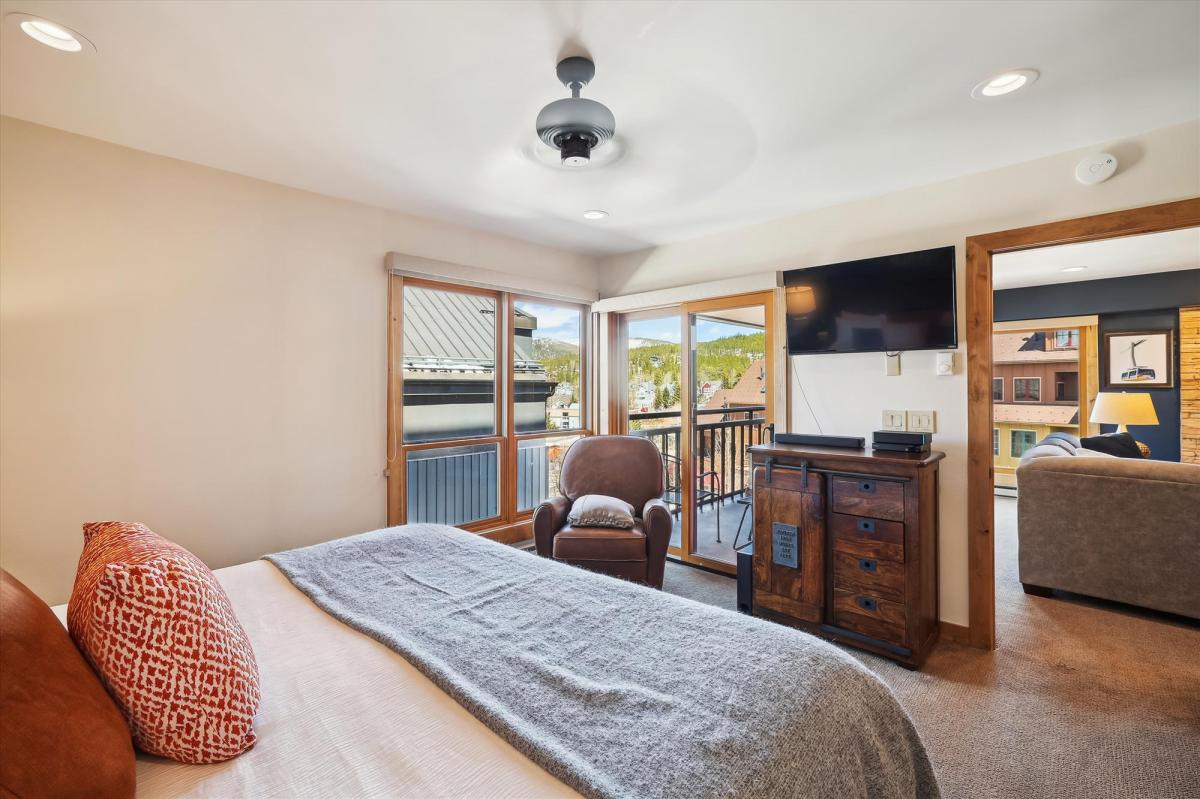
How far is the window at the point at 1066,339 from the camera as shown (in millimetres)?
6160

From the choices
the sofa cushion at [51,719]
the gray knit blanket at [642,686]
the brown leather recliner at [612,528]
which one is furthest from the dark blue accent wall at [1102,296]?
the sofa cushion at [51,719]

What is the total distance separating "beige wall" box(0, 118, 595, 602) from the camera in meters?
2.14

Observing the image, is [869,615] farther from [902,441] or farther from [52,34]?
[52,34]

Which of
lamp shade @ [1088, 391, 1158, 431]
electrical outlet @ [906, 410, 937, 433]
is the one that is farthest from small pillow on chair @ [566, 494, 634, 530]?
lamp shade @ [1088, 391, 1158, 431]

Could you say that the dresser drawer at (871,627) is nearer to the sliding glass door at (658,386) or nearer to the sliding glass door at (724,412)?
the sliding glass door at (724,412)

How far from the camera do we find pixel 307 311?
2.89 metres

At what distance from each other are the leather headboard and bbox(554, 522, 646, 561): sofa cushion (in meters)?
0.48

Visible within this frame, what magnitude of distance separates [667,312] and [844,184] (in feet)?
5.27

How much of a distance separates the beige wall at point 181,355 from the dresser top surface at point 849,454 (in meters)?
2.42

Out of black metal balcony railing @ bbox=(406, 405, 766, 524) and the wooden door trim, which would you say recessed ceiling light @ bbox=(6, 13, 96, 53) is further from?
the wooden door trim

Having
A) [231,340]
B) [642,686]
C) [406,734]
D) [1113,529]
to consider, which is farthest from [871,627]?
[231,340]

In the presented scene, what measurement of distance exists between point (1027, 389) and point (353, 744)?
852 centimetres

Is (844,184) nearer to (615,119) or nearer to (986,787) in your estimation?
(615,119)

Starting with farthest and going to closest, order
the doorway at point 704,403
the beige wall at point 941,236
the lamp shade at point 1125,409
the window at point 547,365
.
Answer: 1. the lamp shade at point 1125,409
2. the window at point 547,365
3. the doorway at point 704,403
4. the beige wall at point 941,236
